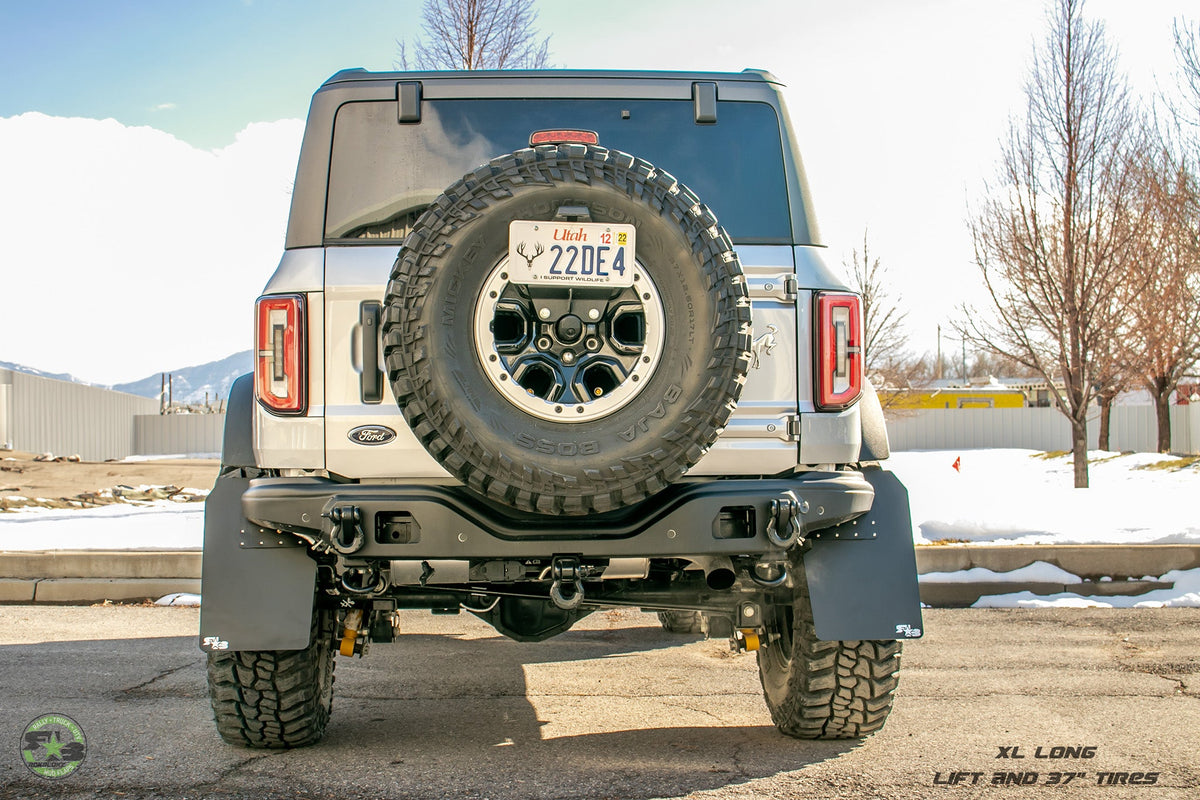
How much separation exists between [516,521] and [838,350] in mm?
1264

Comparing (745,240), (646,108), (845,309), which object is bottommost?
(845,309)

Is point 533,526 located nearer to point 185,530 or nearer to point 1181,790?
point 1181,790

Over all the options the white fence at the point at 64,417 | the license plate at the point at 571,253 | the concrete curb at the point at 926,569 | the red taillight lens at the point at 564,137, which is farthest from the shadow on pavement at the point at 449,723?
the white fence at the point at 64,417

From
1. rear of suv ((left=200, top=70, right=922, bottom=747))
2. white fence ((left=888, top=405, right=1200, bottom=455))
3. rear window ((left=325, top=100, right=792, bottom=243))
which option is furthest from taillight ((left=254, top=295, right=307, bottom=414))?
white fence ((left=888, top=405, right=1200, bottom=455))

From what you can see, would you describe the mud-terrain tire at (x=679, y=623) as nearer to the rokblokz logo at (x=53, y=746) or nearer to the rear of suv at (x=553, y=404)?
the rear of suv at (x=553, y=404)

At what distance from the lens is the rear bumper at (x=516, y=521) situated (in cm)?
317

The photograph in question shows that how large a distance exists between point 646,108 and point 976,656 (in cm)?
354

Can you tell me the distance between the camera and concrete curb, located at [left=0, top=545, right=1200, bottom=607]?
7.39 m

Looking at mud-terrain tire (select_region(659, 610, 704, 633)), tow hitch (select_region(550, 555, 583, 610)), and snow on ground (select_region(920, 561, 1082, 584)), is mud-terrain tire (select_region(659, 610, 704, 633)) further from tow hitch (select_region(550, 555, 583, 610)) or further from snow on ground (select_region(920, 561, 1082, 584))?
tow hitch (select_region(550, 555, 583, 610))

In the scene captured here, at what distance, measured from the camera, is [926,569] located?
25.0 ft

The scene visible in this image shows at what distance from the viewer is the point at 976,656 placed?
548 cm

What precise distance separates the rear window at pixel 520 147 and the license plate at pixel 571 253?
0.65m

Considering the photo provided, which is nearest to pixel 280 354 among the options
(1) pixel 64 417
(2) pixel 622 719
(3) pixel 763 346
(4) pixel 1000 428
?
(3) pixel 763 346

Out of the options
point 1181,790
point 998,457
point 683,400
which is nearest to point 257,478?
point 683,400
